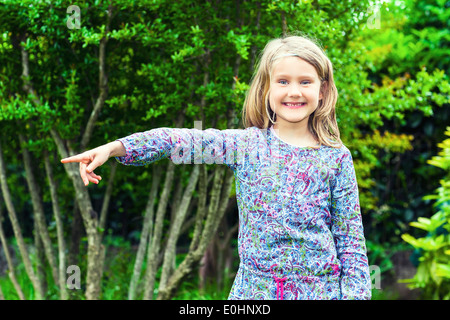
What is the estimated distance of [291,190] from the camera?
1761 mm

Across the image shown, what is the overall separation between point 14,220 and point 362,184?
290 centimetres

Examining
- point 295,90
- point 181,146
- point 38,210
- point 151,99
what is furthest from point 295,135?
point 38,210

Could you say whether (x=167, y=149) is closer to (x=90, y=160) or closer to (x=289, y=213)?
(x=90, y=160)

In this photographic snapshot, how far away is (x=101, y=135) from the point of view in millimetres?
3875

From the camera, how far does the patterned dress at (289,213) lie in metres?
1.73

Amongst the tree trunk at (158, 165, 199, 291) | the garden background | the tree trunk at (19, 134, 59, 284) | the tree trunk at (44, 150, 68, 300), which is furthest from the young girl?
the tree trunk at (19, 134, 59, 284)

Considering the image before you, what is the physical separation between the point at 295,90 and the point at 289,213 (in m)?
0.41

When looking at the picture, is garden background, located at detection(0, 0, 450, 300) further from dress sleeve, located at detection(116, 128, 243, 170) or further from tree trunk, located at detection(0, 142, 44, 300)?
dress sleeve, located at detection(116, 128, 243, 170)

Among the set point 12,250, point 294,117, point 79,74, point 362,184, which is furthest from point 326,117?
point 12,250

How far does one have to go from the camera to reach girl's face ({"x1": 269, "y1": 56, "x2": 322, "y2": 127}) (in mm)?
1816

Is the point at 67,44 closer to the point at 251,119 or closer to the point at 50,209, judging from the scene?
the point at 251,119

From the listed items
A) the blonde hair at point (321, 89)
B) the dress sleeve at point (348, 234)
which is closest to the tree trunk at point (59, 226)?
the blonde hair at point (321, 89)

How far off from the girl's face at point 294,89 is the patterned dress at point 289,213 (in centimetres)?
11

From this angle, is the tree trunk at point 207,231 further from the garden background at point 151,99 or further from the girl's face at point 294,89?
the girl's face at point 294,89
